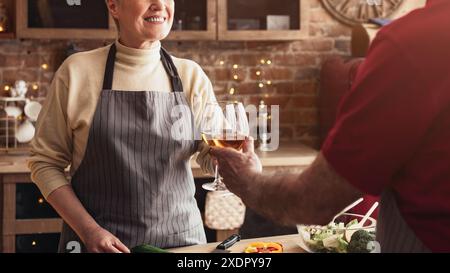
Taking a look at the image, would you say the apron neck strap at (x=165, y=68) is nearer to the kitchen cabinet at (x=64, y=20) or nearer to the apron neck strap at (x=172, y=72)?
the apron neck strap at (x=172, y=72)

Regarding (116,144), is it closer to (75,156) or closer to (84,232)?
(75,156)

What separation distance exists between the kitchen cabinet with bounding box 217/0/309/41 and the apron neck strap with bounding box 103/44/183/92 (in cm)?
154

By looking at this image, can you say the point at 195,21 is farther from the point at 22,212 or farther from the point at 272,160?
the point at 22,212

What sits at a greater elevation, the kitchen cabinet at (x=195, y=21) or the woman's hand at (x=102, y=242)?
the kitchen cabinet at (x=195, y=21)

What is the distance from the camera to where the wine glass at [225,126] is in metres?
1.26

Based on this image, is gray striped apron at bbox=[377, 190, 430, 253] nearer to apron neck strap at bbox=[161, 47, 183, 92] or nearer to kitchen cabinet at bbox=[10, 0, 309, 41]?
apron neck strap at bbox=[161, 47, 183, 92]

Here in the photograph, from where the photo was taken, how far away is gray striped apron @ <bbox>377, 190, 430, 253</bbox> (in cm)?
93

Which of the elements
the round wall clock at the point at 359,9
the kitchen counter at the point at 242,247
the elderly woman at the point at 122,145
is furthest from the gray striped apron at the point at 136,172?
the round wall clock at the point at 359,9

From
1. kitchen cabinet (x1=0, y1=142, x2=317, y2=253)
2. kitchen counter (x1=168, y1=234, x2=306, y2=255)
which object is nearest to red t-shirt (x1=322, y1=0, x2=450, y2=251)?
kitchen counter (x1=168, y1=234, x2=306, y2=255)

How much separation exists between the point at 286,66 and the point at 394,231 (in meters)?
2.77

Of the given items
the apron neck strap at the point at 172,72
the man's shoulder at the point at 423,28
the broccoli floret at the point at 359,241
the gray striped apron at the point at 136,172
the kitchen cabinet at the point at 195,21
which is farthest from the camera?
the kitchen cabinet at the point at 195,21

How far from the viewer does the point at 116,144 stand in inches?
64.4
